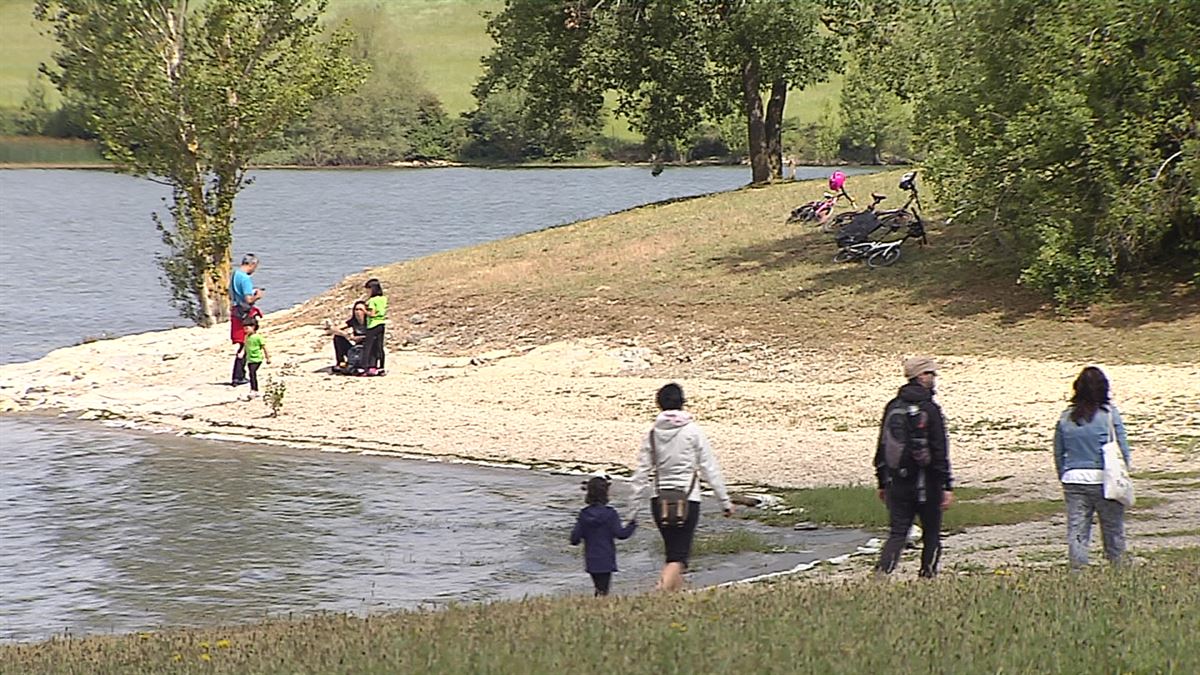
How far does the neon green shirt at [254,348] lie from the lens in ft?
80.8

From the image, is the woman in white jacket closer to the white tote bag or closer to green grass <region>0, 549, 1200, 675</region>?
green grass <region>0, 549, 1200, 675</region>

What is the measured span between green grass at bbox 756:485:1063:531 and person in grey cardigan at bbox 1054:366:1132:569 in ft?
10.5

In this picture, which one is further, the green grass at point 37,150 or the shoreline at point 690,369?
the green grass at point 37,150

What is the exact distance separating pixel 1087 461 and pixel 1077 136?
14.4 m

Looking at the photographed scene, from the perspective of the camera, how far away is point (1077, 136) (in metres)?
24.6

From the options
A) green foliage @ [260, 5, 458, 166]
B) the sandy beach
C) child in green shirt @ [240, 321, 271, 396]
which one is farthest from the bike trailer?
green foliage @ [260, 5, 458, 166]

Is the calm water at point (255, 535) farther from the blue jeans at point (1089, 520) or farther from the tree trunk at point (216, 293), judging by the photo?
the tree trunk at point (216, 293)

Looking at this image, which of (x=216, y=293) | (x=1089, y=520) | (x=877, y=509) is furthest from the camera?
(x=216, y=293)

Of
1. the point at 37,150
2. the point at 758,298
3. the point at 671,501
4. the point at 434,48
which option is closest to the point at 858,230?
the point at 758,298

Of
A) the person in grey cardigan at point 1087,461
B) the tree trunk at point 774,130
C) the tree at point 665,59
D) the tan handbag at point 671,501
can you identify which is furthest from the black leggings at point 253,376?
the tree trunk at point 774,130

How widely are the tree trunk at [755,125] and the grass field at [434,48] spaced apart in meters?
73.4

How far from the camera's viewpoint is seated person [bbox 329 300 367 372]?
87.5 feet

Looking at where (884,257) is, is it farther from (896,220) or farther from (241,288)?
(241,288)

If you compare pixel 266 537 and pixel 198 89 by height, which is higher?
pixel 198 89
